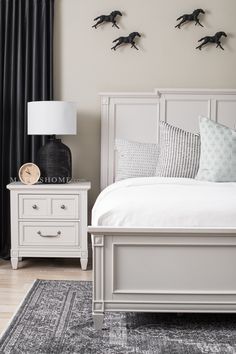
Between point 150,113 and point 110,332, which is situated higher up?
point 150,113

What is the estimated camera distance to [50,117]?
12.5 ft

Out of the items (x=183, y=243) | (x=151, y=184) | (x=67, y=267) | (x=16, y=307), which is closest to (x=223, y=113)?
(x=151, y=184)

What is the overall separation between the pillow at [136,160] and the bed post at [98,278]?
144 centimetres

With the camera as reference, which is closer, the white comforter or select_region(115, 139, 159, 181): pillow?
the white comforter

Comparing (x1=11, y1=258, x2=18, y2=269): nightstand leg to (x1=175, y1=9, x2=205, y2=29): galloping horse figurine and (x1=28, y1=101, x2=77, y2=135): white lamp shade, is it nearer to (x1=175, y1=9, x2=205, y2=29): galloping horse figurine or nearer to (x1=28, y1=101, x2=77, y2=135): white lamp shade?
(x1=28, y1=101, x2=77, y2=135): white lamp shade

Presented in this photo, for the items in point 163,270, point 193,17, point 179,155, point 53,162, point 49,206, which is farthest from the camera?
point 193,17

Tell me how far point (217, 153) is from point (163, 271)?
1163mm

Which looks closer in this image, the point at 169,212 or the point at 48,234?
the point at 169,212

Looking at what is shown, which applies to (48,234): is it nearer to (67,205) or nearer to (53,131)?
(67,205)

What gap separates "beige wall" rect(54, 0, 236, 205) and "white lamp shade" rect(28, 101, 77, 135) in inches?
16.5

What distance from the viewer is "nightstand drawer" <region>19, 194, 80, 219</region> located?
12.4 ft

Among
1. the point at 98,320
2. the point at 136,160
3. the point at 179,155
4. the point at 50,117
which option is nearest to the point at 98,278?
the point at 98,320

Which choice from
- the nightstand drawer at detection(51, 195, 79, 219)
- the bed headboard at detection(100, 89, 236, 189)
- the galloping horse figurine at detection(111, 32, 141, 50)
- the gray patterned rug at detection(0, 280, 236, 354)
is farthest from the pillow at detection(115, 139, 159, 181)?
the gray patterned rug at detection(0, 280, 236, 354)

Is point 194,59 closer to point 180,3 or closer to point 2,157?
point 180,3
